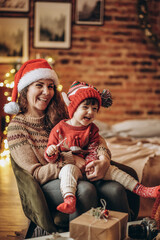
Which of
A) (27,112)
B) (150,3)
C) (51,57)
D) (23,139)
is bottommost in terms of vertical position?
(23,139)

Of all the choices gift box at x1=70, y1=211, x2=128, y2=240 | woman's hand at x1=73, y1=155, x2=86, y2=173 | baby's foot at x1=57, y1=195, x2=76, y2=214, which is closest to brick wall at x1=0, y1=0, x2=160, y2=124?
woman's hand at x1=73, y1=155, x2=86, y2=173

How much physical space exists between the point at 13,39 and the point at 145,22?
1.89 meters

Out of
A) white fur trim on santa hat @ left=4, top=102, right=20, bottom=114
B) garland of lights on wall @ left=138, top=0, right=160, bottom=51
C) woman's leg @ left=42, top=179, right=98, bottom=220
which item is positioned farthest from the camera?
garland of lights on wall @ left=138, top=0, right=160, bottom=51

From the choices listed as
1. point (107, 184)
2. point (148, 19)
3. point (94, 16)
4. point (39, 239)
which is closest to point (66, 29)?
point (94, 16)

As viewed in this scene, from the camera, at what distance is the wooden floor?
82.8 inches

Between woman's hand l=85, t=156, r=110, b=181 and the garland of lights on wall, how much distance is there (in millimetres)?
3200

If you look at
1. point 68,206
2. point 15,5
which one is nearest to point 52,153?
point 68,206

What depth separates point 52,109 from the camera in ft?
6.45

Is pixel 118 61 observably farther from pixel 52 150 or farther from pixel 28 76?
pixel 52 150

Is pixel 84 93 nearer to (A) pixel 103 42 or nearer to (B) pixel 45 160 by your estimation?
(B) pixel 45 160

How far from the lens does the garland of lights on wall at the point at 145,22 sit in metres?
4.43

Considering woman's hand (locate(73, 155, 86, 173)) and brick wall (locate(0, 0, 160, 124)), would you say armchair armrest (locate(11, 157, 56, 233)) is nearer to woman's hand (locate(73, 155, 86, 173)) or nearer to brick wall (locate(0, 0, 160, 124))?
woman's hand (locate(73, 155, 86, 173))

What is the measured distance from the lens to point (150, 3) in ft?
14.9

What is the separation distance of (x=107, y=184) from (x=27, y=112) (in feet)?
2.15
